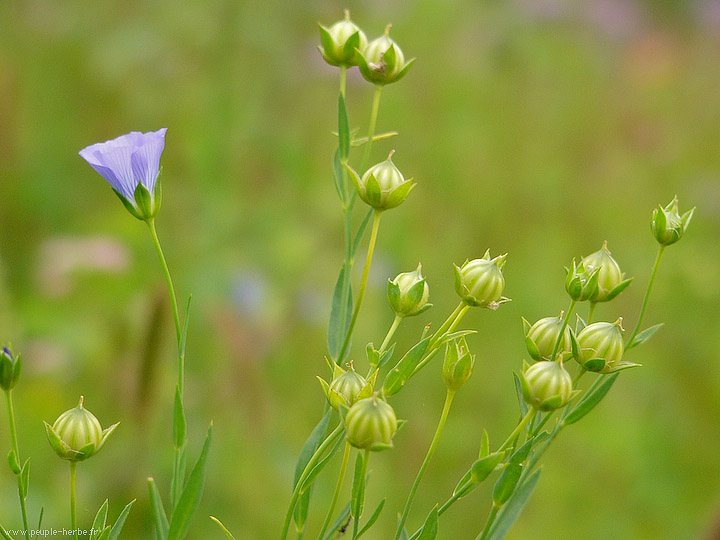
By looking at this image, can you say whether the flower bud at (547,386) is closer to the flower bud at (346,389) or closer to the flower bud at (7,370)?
the flower bud at (346,389)

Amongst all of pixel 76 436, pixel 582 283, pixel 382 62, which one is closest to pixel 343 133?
pixel 382 62

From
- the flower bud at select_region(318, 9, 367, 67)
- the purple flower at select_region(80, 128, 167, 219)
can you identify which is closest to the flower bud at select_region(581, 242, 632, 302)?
the flower bud at select_region(318, 9, 367, 67)

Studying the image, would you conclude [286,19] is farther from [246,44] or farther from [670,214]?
[670,214]

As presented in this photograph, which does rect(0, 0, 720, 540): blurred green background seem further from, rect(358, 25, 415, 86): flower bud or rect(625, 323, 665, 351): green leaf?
rect(625, 323, 665, 351): green leaf

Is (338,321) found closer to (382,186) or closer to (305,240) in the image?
(382,186)

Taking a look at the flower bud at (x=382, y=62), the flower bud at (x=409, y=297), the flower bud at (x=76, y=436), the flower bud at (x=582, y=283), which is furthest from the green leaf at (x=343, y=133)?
the flower bud at (x=76, y=436)
